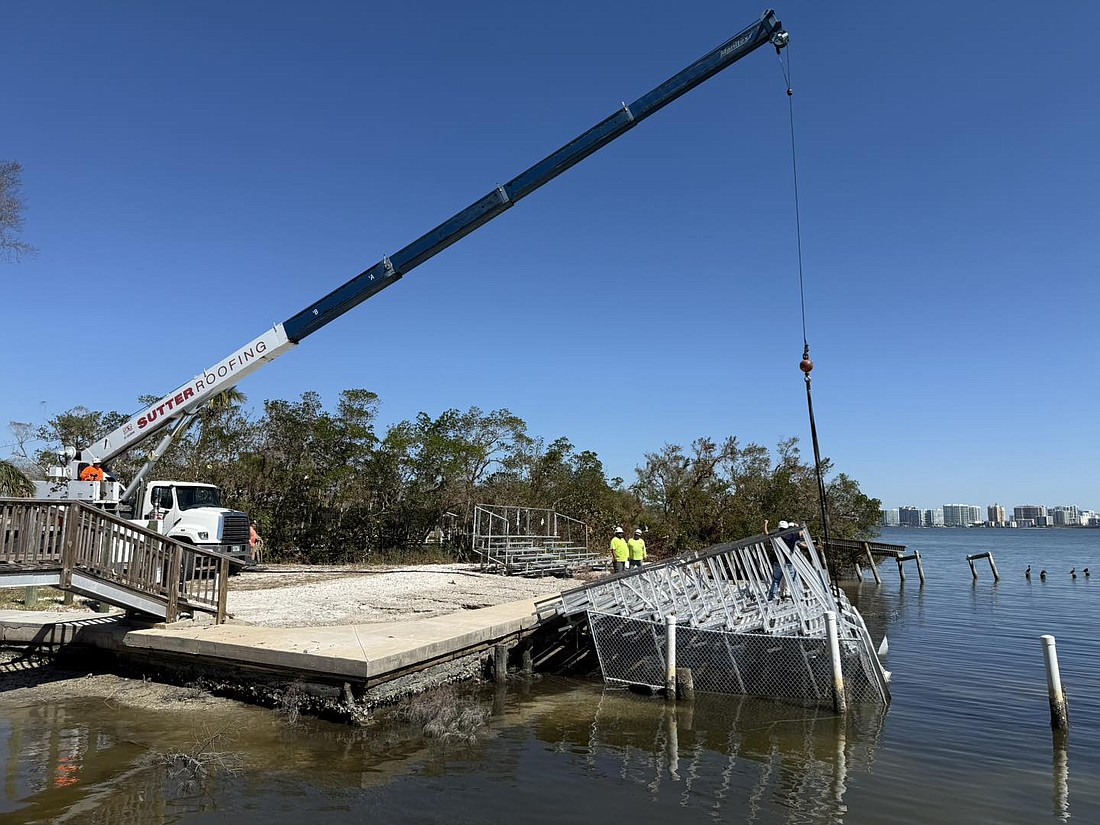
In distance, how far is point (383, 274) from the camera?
1697cm

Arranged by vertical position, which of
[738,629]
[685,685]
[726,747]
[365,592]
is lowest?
[726,747]

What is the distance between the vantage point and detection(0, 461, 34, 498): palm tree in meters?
16.2

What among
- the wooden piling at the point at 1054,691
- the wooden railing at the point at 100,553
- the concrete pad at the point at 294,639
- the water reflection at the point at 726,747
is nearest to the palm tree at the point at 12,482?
the concrete pad at the point at 294,639

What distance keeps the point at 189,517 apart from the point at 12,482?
12.6 feet

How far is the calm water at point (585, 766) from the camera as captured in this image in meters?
7.16

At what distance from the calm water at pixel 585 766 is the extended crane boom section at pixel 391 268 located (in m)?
8.36

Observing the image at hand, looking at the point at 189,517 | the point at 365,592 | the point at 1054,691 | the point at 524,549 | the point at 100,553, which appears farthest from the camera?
the point at 524,549

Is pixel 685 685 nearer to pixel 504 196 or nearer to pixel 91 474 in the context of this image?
pixel 504 196

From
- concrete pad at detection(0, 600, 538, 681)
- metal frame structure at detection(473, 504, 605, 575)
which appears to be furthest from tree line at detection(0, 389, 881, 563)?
concrete pad at detection(0, 600, 538, 681)

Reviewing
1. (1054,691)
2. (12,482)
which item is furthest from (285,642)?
(1054,691)

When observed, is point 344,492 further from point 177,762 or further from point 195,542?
point 177,762

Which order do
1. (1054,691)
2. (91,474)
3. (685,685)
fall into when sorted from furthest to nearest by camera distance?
1. (91,474)
2. (685,685)
3. (1054,691)

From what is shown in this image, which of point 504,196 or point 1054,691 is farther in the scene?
point 504,196

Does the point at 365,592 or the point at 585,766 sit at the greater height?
the point at 365,592
